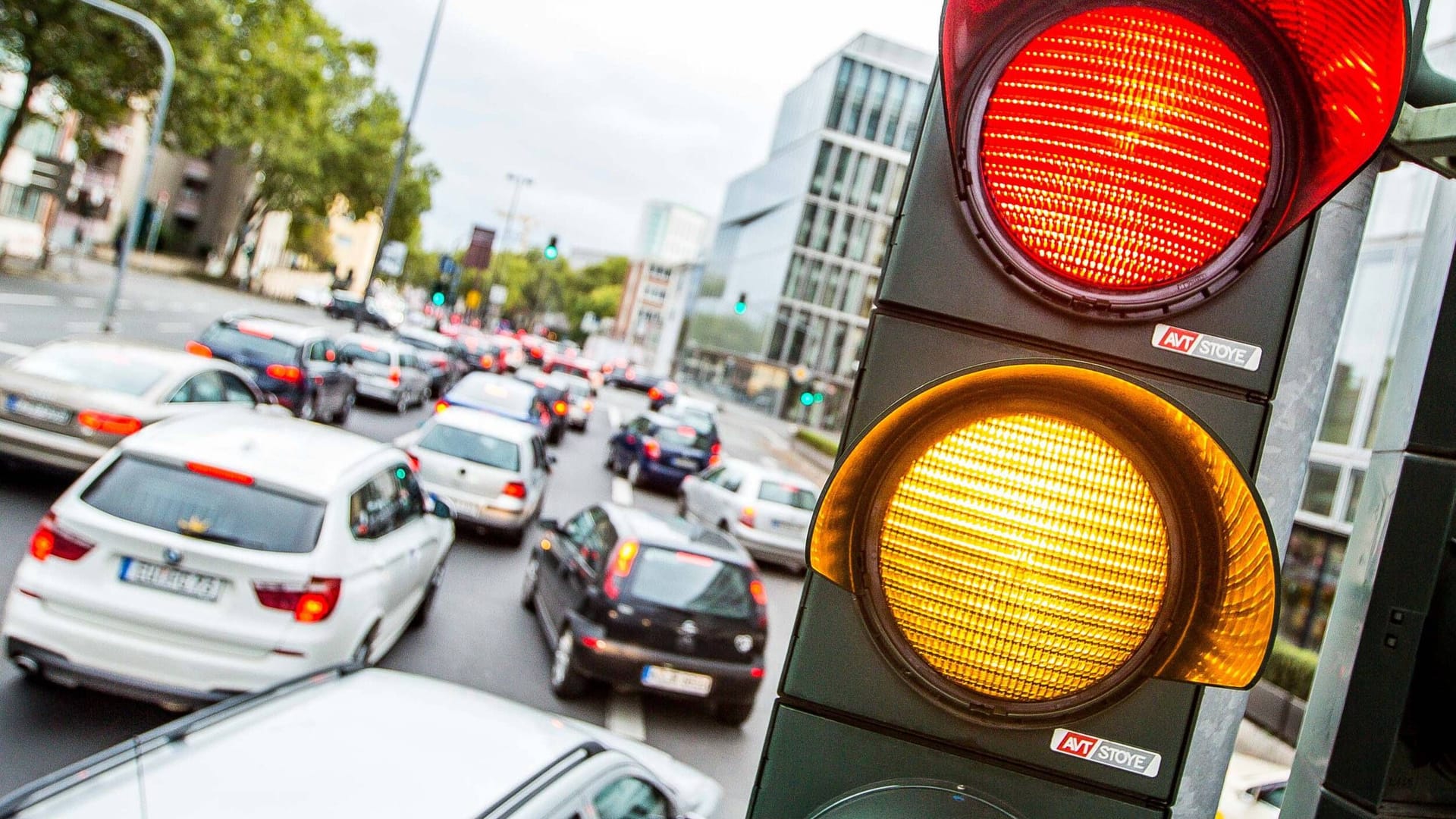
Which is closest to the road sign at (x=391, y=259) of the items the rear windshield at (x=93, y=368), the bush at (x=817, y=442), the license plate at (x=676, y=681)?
the bush at (x=817, y=442)

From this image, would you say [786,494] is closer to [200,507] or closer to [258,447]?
[258,447]

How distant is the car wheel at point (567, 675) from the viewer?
869 centimetres

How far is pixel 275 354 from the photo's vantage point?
1688 centimetres

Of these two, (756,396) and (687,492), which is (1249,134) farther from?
(756,396)

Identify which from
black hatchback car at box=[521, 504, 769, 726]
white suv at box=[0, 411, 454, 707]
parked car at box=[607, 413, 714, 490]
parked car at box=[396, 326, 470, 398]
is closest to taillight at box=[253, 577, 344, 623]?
white suv at box=[0, 411, 454, 707]

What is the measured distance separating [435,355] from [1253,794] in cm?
2793

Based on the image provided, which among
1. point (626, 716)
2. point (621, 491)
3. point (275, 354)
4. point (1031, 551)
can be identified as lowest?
point (626, 716)

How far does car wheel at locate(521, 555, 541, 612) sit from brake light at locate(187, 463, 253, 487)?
14.7 feet

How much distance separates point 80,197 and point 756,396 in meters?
47.6

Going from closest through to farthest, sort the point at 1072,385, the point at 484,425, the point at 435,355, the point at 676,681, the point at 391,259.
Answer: the point at 1072,385 < the point at 676,681 < the point at 484,425 < the point at 435,355 < the point at 391,259

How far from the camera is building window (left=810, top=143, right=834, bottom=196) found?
72.4 m

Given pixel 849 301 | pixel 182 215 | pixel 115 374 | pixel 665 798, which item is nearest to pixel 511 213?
pixel 182 215

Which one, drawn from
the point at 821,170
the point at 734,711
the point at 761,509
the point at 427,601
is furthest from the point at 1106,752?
the point at 821,170

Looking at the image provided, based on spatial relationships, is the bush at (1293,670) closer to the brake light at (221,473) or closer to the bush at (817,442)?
the brake light at (221,473)
